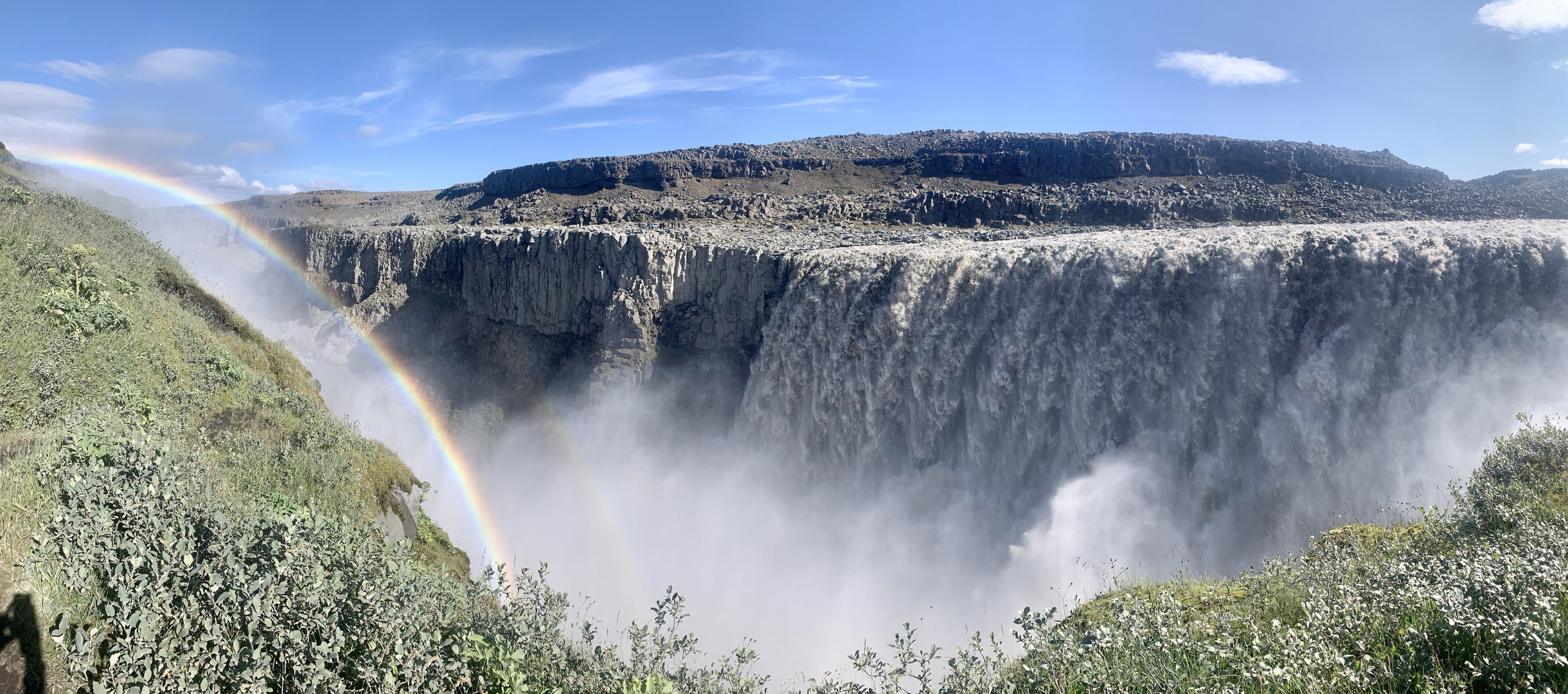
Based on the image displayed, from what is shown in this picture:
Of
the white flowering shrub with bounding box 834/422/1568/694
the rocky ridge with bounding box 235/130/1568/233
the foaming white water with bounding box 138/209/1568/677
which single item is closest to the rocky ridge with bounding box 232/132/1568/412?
the rocky ridge with bounding box 235/130/1568/233

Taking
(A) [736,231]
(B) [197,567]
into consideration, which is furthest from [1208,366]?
(A) [736,231]

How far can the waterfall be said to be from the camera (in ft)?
47.7

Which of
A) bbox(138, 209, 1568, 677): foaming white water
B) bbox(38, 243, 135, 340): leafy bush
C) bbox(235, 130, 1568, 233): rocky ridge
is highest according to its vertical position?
bbox(235, 130, 1568, 233): rocky ridge

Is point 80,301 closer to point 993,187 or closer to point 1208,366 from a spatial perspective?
point 1208,366

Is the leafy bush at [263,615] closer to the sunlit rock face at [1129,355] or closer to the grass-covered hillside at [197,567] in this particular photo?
the grass-covered hillside at [197,567]

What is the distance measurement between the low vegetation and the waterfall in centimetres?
600

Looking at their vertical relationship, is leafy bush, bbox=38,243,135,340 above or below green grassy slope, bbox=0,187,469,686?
above

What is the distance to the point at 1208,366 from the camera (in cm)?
1798

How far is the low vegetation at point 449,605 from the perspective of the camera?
451cm

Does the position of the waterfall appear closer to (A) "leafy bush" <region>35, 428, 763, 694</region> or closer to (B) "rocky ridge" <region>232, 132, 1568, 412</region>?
(B) "rocky ridge" <region>232, 132, 1568, 412</region>

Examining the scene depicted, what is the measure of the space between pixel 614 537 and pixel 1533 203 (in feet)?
129

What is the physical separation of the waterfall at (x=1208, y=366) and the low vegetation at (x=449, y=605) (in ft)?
19.7

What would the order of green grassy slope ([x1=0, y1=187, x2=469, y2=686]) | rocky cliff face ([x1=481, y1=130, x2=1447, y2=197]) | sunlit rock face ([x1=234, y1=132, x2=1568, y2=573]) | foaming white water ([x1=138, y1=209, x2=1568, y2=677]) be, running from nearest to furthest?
green grassy slope ([x1=0, y1=187, x2=469, y2=686])
foaming white water ([x1=138, y1=209, x2=1568, y2=677])
sunlit rock face ([x1=234, y1=132, x2=1568, y2=573])
rocky cliff face ([x1=481, y1=130, x2=1447, y2=197])

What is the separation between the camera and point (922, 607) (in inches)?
829
